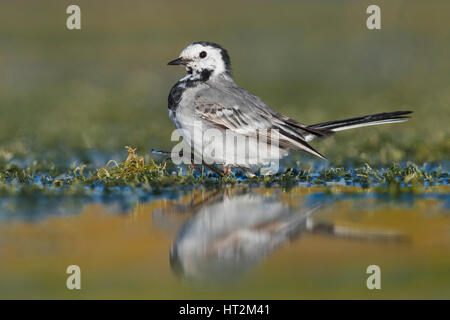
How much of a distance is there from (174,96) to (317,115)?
284 inches

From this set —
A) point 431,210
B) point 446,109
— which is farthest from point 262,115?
point 446,109

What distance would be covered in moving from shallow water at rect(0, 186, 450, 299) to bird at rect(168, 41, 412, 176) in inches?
37.7

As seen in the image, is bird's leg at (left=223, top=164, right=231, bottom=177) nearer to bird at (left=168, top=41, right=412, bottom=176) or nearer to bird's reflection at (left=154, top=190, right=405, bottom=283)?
bird at (left=168, top=41, right=412, bottom=176)

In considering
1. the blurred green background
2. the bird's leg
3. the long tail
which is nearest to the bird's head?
the bird's leg

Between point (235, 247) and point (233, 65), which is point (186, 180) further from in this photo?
point (233, 65)

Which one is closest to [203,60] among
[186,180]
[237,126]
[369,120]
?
[237,126]

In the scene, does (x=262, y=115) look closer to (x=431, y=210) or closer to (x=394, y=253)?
(x=431, y=210)

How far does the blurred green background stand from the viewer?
1409 centimetres

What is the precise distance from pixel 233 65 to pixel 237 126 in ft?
50.3

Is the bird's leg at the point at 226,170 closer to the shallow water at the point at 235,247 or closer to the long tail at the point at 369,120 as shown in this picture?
the shallow water at the point at 235,247

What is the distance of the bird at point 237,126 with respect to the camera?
9062 mm

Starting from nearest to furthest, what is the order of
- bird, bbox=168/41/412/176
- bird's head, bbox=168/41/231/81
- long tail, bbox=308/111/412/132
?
1. bird, bbox=168/41/412/176
2. long tail, bbox=308/111/412/132
3. bird's head, bbox=168/41/231/81

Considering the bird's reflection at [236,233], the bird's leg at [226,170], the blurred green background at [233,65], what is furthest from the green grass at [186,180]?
the blurred green background at [233,65]

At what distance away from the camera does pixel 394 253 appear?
239 inches
